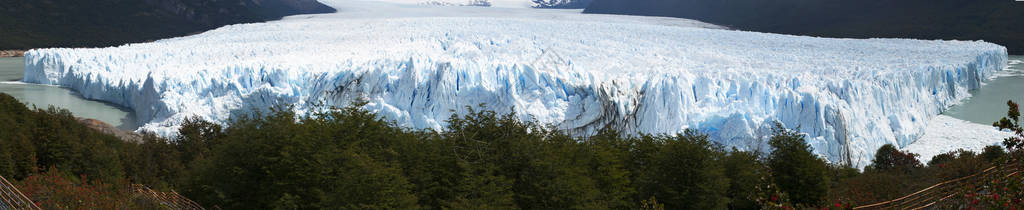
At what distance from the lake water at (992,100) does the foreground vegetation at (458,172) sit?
12505mm

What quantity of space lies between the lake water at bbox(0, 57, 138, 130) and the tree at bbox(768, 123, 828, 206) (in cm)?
2183

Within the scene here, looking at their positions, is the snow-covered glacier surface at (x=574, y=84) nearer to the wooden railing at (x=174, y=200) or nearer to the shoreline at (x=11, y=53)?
the wooden railing at (x=174, y=200)

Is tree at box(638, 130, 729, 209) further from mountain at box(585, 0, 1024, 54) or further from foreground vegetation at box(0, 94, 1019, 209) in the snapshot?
mountain at box(585, 0, 1024, 54)

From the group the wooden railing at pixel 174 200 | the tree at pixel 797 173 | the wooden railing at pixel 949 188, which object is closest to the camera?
the wooden railing at pixel 949 188

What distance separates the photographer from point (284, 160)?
10414mm

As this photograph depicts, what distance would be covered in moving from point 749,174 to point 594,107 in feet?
25.8

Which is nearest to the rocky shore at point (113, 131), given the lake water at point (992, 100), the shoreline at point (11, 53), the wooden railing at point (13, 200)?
the wooden railing at point (13, 200)

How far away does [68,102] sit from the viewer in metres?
28.8

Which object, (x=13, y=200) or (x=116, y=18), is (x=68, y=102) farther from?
(x=116, y=18)

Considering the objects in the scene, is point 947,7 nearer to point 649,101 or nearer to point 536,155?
point 649,101

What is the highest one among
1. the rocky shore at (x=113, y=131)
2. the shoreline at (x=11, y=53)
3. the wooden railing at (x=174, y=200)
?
the shoreline at (x=11, y=53)

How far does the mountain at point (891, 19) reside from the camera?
52969 mm

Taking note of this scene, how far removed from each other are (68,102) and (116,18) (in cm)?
4737

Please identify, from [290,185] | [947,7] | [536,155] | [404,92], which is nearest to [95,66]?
[404,92]
